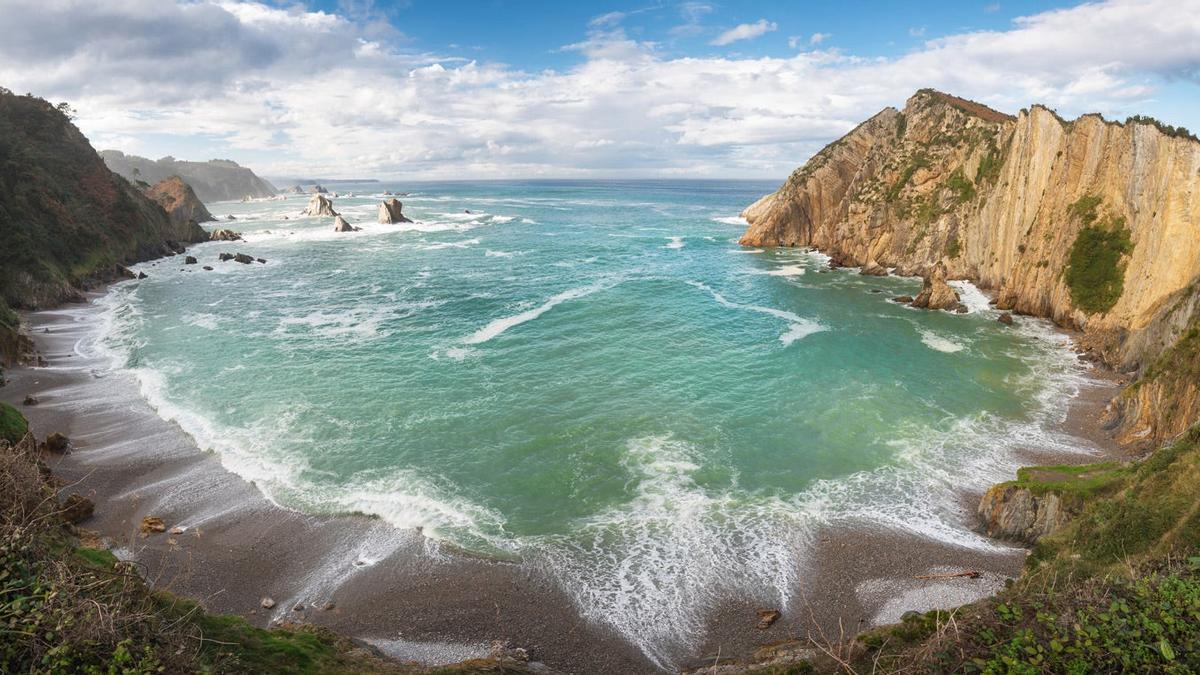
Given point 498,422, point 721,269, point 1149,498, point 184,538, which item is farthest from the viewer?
point 721,269

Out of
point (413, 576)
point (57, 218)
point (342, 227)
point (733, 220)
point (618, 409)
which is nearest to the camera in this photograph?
point (413, 576)

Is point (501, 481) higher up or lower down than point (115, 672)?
lower down

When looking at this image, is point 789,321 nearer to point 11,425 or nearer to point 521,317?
point 521,317

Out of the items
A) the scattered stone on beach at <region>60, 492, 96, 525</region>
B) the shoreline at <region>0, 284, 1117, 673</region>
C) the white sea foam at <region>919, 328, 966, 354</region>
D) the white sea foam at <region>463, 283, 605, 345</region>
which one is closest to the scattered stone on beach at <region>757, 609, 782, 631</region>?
the shoreline at <region>0, 284, 1117, 673</region>

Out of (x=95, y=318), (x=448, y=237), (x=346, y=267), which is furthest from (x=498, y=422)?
(x=448, y=237)

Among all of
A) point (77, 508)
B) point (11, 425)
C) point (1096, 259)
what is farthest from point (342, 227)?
point (1096, 259)

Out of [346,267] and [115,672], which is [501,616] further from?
[346,267]

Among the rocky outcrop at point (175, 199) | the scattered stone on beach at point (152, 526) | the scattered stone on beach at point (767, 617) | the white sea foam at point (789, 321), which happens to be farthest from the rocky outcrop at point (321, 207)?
the scattered stone on beach at point (767, 617)
